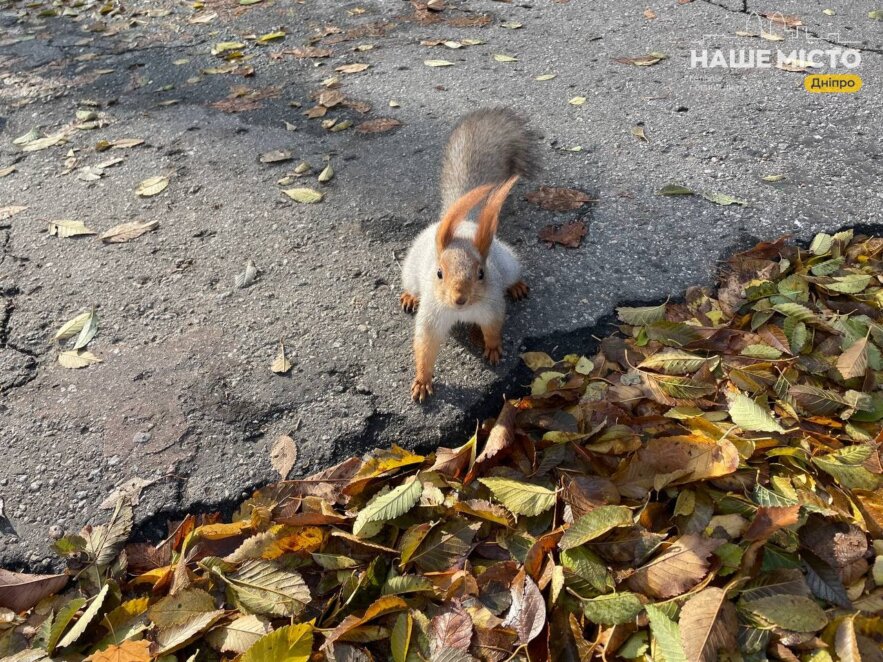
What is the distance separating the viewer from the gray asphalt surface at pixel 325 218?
168 cm

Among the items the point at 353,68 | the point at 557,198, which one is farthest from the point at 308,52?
the point at 557,198

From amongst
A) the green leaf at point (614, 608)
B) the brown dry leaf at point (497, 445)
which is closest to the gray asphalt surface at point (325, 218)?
the brown dry leaf at point (497, 445)

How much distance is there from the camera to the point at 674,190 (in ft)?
7.88

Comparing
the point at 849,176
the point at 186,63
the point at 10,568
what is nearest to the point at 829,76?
the point at 849,176

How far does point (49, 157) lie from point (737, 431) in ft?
10.7

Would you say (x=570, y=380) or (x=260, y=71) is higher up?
(x=260, y=71)

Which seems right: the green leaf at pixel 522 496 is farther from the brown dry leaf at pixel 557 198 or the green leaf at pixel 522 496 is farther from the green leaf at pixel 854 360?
the brown dry leaf at pixel 557 198

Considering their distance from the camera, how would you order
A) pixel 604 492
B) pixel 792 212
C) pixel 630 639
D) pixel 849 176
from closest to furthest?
pixel 630 639
pixel 604 492
pixel 792 212
pixel 849 176

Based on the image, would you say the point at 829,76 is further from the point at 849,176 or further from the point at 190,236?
the point at 190,236

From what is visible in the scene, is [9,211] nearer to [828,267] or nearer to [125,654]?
[125,654]

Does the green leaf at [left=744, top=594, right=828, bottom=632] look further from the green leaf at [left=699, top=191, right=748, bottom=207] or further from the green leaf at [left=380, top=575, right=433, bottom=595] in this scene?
the green leaf at [left=699, top=191, right=748, bottom=207]

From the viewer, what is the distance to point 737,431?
58.4 inches

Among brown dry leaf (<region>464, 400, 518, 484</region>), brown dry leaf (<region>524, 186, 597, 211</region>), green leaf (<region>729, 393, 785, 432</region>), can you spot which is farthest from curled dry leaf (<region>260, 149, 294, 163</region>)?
green leaf (<region>729, 393, 785, 432</region>)

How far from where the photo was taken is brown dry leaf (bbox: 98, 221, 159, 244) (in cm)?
237
